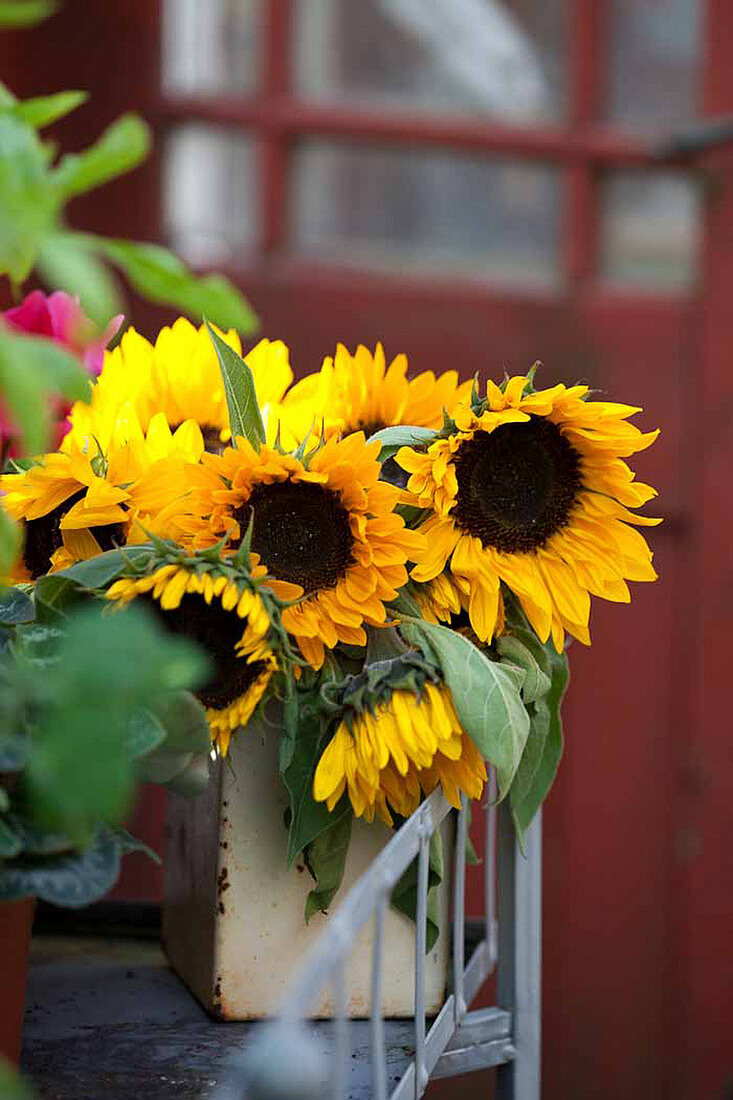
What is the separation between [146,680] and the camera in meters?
0.27

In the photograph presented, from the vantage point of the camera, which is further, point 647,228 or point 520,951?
point 647,228

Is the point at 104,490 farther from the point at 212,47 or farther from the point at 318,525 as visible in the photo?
the point at 212,47

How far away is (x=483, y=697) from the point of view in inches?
20.1

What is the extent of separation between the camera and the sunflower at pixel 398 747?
1.64 feet

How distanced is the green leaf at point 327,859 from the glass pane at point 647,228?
1142 mm

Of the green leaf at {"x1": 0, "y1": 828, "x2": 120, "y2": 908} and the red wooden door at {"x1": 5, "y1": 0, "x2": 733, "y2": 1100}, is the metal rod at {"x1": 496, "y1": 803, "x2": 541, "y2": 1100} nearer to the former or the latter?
the green leaf at {"x1": 0, "y1": 828, "x2": 120, "y2": 908}

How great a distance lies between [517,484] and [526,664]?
71 millimetres

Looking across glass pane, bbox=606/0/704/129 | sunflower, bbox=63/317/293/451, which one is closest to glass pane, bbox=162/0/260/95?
glass pane, bbox=606/0/704/129

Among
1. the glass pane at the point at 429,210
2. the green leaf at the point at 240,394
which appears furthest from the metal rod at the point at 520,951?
the glass pane at the point at 429,210

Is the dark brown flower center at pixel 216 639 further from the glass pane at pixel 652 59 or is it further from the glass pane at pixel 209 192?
the glass pane at pixel 652 59

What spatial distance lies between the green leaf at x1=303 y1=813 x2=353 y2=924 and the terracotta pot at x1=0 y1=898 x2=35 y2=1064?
13 centimetres

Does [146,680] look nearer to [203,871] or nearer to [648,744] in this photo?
[203,871]

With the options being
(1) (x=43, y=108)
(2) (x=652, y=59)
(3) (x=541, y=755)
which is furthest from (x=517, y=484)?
(2) (x=652, y=59)

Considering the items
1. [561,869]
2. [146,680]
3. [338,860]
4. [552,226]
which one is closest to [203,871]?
[338,860]
